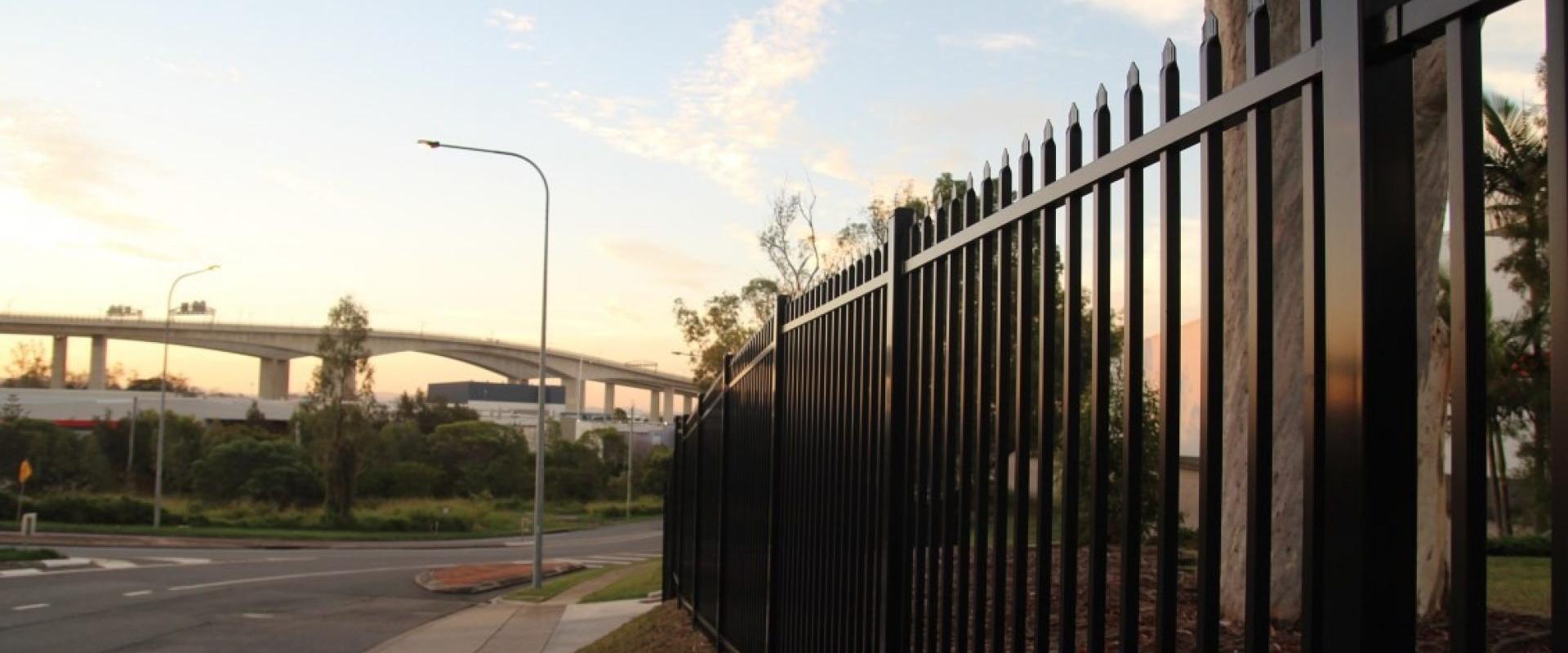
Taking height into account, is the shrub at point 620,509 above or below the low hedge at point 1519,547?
below

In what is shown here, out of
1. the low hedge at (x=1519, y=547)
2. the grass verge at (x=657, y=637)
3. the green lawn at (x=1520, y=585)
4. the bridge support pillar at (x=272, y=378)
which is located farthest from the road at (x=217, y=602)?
the bridge support pillar at (x=272, y=378)

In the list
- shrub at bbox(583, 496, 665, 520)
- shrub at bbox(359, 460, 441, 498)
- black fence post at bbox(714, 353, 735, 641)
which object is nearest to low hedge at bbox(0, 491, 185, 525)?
shrub at bbox(359, 460, 441, 498)

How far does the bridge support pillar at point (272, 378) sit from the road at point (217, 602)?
37.7 metres

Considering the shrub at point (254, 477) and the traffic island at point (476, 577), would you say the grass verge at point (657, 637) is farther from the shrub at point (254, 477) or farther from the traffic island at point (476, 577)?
the shrub at point (254, 477)

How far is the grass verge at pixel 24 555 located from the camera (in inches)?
1065

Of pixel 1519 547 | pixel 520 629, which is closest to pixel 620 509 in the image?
pixel 520 629

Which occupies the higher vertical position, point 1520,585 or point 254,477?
point 1520,585

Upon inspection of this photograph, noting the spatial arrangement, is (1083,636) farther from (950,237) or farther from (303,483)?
(303,483)

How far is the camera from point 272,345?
66812 millimetres

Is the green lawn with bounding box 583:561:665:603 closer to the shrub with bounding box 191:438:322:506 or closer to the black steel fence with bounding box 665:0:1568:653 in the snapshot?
the black steel fence with bounding box 665:0:1568:653

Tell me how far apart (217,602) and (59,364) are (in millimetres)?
59103

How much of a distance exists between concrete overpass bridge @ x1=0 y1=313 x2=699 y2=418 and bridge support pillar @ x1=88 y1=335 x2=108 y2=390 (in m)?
0.04

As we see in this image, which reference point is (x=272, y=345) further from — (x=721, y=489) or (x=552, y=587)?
(x=721, y=489)

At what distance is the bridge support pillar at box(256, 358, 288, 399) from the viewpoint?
69.8 metres
